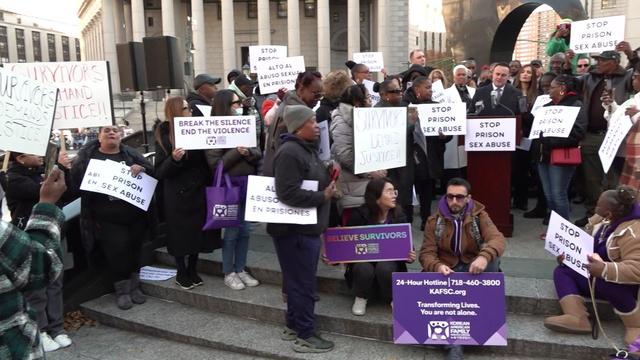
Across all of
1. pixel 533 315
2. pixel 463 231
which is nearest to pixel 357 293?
pixel 463 231

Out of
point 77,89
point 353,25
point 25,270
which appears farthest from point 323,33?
point 25,270

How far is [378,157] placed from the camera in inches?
216

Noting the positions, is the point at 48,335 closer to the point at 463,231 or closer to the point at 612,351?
the point at 463,231

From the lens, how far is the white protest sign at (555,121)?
6.38m

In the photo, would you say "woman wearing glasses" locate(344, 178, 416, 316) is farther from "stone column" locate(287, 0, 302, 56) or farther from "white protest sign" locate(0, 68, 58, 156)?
"stone column" locate(287, 0, 302, 56)

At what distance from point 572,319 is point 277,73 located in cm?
528

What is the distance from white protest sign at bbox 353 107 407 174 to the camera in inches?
206

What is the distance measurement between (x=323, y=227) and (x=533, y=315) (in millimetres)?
2196

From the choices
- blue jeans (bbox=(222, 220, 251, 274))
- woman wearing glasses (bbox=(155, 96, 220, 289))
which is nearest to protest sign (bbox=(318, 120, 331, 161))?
blue jeans (bbox=(222, 220, 251, 274))

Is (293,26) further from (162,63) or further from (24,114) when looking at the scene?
(24,114)

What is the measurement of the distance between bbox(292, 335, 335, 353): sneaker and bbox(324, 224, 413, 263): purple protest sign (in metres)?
0.74

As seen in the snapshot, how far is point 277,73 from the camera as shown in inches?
321

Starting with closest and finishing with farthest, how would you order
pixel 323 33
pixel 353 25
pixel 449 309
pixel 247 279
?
pixel 449 309, pixel 247 279, pixel 323 33, pixel 353 25

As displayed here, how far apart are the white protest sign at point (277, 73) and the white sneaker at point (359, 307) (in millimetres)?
3939
